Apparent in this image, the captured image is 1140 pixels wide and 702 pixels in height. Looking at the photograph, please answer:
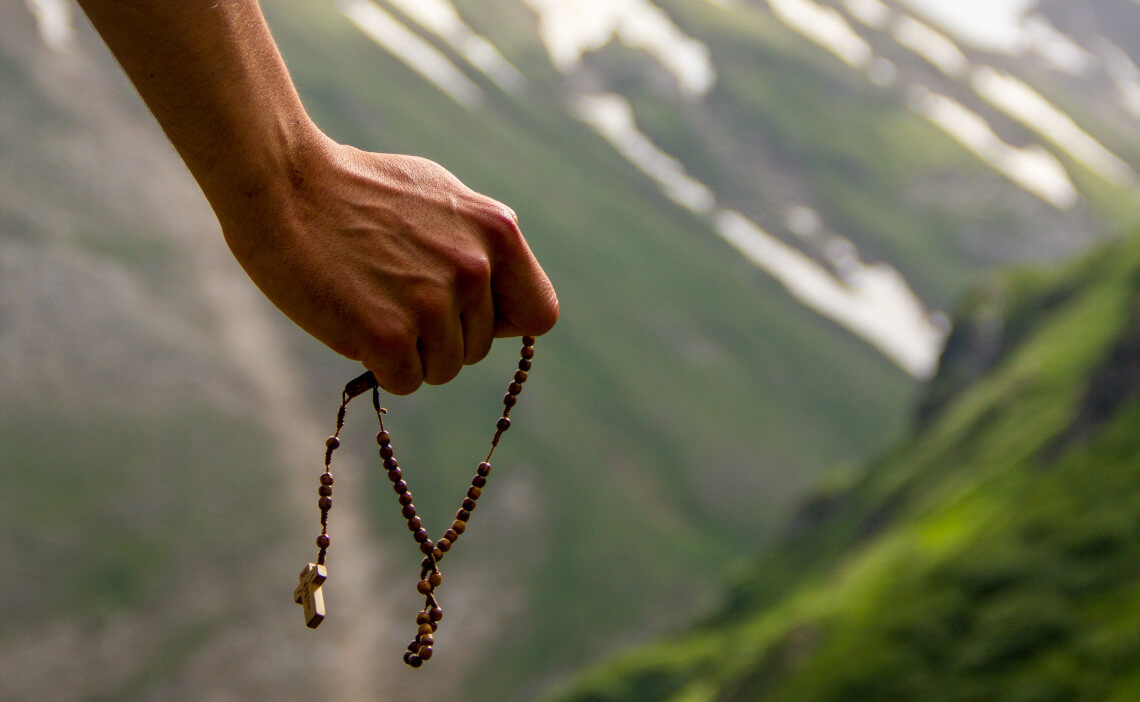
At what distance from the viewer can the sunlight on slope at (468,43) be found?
600ft

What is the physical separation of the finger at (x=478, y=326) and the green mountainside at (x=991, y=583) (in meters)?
21.4

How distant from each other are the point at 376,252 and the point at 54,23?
433 ft

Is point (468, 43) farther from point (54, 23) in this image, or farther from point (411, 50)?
point (54, 23)

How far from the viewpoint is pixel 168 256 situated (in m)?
89.6

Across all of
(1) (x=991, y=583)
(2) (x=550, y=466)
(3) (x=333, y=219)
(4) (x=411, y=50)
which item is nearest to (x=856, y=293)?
(4) (x=411, y=50)

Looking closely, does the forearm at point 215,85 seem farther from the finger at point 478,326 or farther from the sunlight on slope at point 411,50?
the sunlight on slope at point 411,50

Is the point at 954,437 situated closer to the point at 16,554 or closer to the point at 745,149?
the point at 16,554

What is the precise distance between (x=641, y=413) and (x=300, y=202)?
97.7m

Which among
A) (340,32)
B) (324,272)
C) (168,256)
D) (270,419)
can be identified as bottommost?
(324,272)

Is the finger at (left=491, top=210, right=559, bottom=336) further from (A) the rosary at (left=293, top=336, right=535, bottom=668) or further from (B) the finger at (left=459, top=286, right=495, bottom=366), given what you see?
(A) the rosary at (left=293, top=336, right=535, bottom=668)

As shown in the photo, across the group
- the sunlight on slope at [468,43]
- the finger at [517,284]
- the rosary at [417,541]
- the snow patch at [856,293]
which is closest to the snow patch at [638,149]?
the snow patch at [856,293]

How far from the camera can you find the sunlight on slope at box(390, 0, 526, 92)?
183 meters

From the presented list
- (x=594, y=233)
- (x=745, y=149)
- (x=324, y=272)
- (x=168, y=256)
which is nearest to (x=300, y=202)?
(x=324, y=272)

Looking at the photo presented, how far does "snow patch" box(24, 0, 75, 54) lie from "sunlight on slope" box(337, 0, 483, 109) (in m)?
47.0
